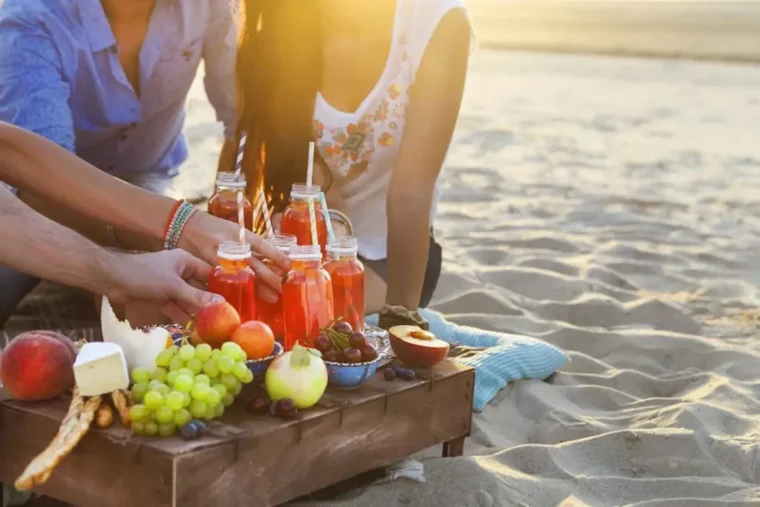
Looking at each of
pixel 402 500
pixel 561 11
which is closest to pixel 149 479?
pixel 402 500

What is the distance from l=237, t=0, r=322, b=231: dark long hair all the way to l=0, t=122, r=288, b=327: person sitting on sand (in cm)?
47

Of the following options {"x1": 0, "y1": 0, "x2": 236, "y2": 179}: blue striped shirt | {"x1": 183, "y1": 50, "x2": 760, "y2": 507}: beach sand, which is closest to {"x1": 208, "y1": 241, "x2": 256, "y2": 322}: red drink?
{"x1": 183, "y1": 50, "x2": 760, "y2": 507}: beach sand

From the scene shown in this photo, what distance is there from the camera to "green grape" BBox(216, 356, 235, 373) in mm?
2191

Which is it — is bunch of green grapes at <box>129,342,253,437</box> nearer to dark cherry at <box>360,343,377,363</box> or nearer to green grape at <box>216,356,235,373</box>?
green grape at <box>216,356,235,373</box>

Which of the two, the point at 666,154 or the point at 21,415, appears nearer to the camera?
the point at 21,415

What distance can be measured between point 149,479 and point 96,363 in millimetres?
251

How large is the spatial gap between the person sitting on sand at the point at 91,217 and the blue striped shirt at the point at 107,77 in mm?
320

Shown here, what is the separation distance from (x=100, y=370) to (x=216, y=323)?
29 centimetres

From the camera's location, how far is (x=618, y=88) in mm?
12609

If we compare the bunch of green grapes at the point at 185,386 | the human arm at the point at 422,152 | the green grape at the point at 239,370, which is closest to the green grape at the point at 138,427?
the bunch of green grapes at the point at 185,386

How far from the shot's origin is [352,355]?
2369mm

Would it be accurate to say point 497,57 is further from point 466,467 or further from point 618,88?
point 466,467

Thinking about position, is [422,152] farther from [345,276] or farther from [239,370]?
[239,370]

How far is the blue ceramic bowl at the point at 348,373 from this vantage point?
93.8 inches
